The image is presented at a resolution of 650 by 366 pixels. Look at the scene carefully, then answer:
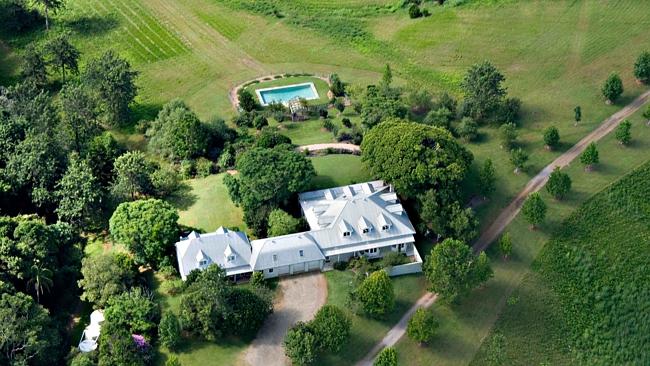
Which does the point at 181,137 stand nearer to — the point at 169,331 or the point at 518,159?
the point at 169,331

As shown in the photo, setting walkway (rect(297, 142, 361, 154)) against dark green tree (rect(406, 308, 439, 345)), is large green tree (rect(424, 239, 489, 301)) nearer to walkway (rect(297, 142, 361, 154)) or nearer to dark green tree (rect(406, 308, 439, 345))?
dark green tree (rect(406, 308, 439, 345))

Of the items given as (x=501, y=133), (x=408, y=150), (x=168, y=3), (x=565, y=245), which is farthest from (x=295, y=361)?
(x=168, y=3)

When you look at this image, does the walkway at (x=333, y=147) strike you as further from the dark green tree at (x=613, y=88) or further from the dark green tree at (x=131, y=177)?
the dark green tree at (x=613, y=88)

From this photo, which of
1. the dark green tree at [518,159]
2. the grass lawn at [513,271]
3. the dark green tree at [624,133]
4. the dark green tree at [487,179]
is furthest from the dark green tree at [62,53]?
the dark green tree at [624,133]

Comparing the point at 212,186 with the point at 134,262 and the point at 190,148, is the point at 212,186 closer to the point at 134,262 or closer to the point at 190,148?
the point at 190,148

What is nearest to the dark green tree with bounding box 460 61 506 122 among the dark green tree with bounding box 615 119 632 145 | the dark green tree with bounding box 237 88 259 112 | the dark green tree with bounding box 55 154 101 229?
the dark green tree with bounding box 615 119 632 145

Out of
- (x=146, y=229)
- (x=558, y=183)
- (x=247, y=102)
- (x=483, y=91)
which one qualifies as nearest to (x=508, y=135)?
(x=483, y=91)

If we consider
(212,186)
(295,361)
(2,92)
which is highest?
(2,92)
